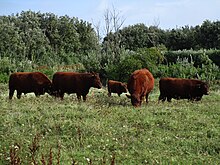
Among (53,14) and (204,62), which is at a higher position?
(53,14)

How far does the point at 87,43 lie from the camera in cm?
5053

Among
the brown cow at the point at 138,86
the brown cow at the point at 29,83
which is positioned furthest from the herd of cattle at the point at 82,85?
the brown cow at the point at 138,86

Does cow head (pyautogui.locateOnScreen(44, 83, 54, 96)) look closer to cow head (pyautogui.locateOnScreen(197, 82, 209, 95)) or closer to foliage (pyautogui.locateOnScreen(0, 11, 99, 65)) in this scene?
cow head (pyautogui.locateOnScreen(197, 82, 209, 95))

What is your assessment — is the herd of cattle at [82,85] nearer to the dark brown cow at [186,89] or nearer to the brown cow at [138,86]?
the dark brown cow at [186,89]

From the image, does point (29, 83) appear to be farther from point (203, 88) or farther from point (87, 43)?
point (87, 43)

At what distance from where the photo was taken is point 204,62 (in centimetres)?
2844

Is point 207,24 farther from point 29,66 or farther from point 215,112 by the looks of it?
point 215,112

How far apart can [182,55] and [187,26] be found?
2250 centimetres

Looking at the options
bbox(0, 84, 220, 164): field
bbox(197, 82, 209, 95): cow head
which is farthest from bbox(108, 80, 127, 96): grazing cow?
bbox(0, 84, 220, 164): field

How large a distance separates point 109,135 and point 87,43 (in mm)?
42823

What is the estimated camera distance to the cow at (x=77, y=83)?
15.9m

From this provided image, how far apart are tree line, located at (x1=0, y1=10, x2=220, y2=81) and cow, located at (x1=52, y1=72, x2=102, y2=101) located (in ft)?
34.5

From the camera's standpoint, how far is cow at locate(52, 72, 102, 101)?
15.9m

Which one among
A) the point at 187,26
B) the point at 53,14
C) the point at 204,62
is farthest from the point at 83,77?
the point at 187,26
